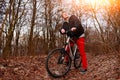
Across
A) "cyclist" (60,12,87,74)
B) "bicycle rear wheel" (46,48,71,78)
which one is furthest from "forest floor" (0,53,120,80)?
"cyclist" (60,12,87,74)

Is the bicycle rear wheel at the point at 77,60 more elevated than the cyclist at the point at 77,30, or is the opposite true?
the cyclist at the point at 77,30

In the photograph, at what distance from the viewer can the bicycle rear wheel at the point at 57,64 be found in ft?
24.1

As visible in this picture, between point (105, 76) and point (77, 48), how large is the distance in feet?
5.12

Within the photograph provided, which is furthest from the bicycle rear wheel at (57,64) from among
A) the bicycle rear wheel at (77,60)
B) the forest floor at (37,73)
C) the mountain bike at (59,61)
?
the bicycle rear wheel at (77,60)

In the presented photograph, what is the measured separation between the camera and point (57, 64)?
25.2 ft

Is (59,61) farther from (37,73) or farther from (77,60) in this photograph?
(77,60)

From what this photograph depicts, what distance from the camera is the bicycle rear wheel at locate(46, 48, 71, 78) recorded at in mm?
7348

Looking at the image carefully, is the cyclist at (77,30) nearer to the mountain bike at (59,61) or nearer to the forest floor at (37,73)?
the mountain bike at (59,61)

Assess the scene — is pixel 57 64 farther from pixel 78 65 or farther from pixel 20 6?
pixel 20 6

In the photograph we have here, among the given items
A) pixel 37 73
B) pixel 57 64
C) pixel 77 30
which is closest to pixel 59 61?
pixel 57 64

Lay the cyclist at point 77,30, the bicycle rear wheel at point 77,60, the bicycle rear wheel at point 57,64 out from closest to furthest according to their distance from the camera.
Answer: the bicycle rear wheel at point 57,64 < the cyclist at point 77,30 < the bicycle rear wheel at point 77,60

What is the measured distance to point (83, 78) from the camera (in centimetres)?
751

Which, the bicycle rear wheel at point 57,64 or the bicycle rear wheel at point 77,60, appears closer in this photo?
the bicycle rear wheel at point 57,64

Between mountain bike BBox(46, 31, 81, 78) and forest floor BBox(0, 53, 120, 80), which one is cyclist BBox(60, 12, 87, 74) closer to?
mountain bike BBox(46, 31, 81, 78)
